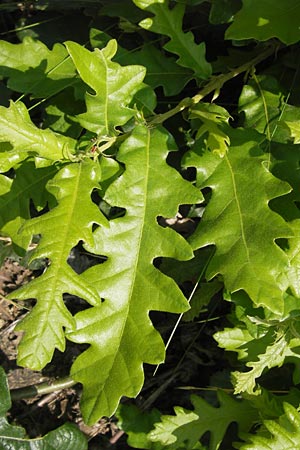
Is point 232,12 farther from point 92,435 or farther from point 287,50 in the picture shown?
point 92,435

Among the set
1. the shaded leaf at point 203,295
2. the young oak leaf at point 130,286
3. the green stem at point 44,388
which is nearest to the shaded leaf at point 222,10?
the young oak leaf at point 130,286

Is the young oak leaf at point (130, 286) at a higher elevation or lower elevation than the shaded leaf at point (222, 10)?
lower

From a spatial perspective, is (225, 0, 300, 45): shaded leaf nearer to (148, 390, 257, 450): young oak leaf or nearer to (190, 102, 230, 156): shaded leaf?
(190, 102, 230, 156): shaded leaf

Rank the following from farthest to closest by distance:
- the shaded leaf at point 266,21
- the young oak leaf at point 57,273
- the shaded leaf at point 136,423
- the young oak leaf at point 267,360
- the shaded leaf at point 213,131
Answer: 1. the shaded leaf at point 136,423
2. the young oak leaf at point 267,360
3. the shaded leaf at point 266,21
4. the shaded leaf at point 213,131
5. the young oak leaf at point 57,273

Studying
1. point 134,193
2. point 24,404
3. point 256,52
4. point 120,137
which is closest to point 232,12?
point 256,52

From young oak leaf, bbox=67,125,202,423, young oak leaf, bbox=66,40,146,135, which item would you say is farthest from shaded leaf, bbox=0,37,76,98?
young oak leaf, bbox=67,125,202,423

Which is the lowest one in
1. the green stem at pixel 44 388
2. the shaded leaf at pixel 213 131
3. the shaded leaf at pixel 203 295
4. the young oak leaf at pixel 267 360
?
the green stem at pixel 44 388

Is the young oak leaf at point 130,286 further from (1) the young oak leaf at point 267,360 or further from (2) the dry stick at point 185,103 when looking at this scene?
(1) the young oak leaf at point 267,360

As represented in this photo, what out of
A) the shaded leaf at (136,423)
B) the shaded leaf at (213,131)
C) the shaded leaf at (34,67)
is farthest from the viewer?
the shaded leaf at (136,423)

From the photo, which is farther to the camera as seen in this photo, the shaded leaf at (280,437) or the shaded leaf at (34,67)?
the shaded leaf at (34,67)
